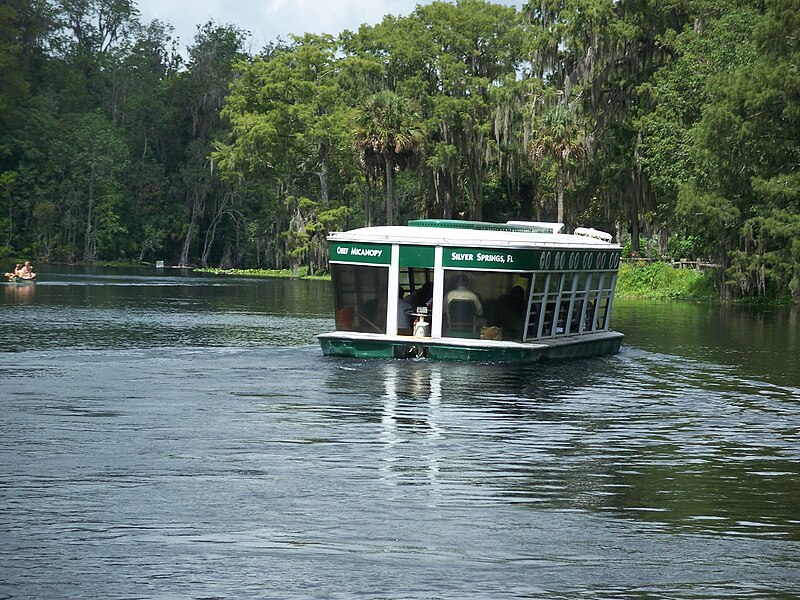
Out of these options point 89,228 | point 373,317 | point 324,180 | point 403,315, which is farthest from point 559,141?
point 89,228

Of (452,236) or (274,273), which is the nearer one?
(452,236)

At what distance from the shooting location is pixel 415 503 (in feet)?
45.1

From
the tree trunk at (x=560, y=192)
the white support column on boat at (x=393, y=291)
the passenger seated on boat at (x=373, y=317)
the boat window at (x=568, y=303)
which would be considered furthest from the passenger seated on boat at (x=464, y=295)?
the tree trunk at (x=560, y=192)

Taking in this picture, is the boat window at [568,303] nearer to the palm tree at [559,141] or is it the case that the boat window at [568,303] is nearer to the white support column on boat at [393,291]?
the white support column on boat at [393,291]

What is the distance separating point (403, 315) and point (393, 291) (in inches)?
35.7

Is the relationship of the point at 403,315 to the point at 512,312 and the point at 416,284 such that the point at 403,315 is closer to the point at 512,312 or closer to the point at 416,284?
the point at 416,284

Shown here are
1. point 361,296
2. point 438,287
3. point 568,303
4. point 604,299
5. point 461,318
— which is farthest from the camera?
point 604,299

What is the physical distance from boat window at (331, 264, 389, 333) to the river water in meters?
1.04

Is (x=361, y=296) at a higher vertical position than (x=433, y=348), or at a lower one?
higher

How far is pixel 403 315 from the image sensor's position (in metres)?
30.3

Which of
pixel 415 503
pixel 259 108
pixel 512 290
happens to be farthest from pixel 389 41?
pixel 415 503

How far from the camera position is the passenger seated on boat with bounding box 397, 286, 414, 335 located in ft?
99.2

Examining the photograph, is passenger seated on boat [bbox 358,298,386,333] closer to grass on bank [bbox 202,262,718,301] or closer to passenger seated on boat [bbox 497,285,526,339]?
passenger seated on boat [bbox 497,285,526,339]

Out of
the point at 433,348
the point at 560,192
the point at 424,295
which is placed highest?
the point at 560,192
